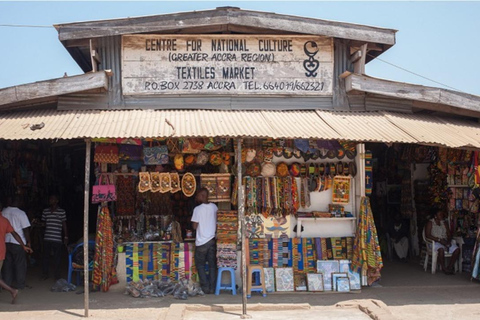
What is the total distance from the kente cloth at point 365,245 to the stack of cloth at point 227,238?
2111 mm

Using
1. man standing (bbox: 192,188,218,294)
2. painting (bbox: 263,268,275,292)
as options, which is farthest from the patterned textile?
painting (bbox: 263,268,275,292)

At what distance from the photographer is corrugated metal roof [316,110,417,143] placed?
782cm

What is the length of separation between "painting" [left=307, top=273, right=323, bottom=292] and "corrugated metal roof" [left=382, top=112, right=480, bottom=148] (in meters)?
2.89

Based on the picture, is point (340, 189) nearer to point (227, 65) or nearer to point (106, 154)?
point (227, 65)

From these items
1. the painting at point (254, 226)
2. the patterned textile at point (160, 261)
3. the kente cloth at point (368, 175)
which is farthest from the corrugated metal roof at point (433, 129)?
the patterned textile at point (160, 261)

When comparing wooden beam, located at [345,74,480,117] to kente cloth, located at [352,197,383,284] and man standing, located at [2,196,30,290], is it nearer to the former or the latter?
kente cloth, located at [352,197,383,284]

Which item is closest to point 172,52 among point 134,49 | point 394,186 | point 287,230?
point 134,49

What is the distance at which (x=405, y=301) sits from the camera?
8.23 metres

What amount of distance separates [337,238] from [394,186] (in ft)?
13.4

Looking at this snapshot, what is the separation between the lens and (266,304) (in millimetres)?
7688

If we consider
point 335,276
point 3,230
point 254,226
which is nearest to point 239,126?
point 254,226

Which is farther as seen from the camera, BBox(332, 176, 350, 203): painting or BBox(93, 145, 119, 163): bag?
BBox(332, 176, 350, 203): painting

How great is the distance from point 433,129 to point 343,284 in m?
3.07

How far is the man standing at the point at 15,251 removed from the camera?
28.8ft
